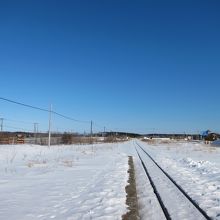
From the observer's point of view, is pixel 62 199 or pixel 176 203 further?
pixel 62 199

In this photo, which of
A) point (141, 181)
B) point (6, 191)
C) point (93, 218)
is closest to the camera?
point (93, 218)

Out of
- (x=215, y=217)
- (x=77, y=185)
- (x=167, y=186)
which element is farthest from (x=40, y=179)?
(x=215, y=217)

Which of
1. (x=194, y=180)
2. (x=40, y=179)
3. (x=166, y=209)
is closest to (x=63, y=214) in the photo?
(x=166, y=209)

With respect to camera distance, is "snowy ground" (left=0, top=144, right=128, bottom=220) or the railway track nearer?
"snowy ground" (left=0, top=144, right=128, bottom=220)

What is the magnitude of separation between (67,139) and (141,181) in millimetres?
64092

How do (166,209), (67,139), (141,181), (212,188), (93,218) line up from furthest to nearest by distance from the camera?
(67,139) < (141,181) < (212,188) < (166,209) < (93,218)

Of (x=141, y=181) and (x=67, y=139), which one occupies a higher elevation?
(x=67, y=139)

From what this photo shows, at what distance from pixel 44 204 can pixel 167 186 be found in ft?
16.9

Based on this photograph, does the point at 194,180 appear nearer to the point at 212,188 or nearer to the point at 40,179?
the point at 212,188

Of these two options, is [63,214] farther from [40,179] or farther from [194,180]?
[194,180]

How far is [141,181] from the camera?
14445 mm

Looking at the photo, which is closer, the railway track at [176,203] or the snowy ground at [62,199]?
the snowy ground at [62,199]

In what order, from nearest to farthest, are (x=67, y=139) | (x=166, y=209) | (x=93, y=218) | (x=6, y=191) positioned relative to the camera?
(x=93, y=218)
(x=166, y=209)
(x=6, y=191)
(x=67, y=139)

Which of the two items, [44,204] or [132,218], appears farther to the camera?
[44,204]
